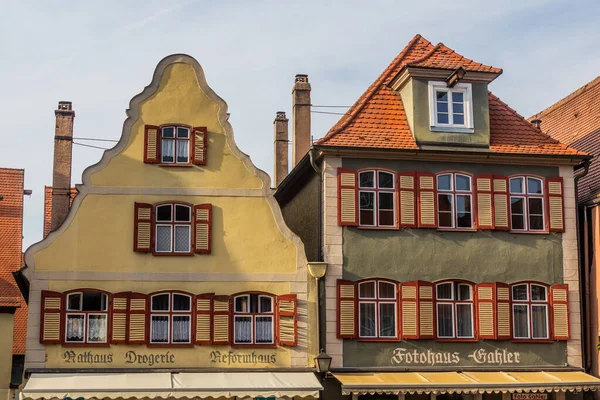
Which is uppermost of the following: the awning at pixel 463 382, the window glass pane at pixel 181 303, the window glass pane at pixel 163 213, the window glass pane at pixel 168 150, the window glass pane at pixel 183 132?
the window glass pane at pixel 183 132

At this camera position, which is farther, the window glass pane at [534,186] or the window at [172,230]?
the window glass pane at [534,186]

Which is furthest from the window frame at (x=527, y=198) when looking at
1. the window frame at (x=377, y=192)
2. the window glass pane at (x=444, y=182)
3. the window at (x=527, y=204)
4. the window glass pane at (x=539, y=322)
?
the window frame at (x=377, y=192)

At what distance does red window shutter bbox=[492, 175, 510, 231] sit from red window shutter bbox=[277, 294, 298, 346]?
5.78 meters

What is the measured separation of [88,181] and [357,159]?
6.82 m

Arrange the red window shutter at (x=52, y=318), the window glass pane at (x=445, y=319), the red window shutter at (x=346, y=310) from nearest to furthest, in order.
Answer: the red window shutter at (x=52, y=318), the red window shutter at (x=346, y=310), the window glass pane at (x=445, y=319)

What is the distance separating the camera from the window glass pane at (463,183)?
2730 cm

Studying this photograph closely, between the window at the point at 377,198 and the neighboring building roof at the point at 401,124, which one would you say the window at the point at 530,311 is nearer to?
the neighboring building roof at the point at 401,124

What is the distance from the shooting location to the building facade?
26047mm

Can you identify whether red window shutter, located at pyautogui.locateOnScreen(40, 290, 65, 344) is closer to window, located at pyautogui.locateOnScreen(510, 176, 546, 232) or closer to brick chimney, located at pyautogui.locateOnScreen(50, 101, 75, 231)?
brick chimney, located at pyautogui.locateOnScreen(50, 101, 75, 231)

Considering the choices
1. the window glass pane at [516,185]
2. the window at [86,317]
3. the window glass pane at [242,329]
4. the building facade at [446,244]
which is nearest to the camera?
the window at [86,317]

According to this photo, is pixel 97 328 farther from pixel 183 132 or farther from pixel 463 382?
pixel 463 382

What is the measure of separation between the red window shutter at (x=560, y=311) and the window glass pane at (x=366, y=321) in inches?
189

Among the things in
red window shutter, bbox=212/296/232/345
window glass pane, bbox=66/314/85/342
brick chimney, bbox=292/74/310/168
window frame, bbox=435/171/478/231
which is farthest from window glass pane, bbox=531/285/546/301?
window glass pane, bbox=66/314/85/342

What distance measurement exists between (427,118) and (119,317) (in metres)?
9.50
